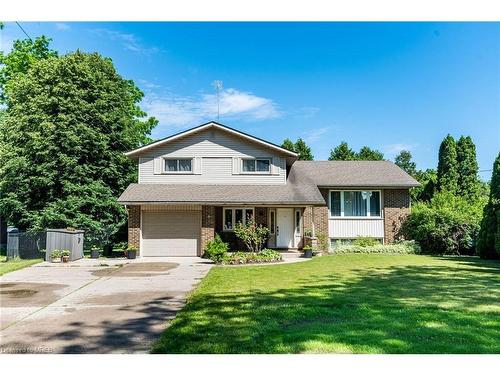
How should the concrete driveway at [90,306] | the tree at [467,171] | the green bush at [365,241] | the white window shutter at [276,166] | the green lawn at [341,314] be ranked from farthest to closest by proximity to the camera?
the tree at [467,171] → the green bush at [365,241] → the white window shutter at [276,166] → the concrete driveway at [90,306] → the green lawn at [341,314]

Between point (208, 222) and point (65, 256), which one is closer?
point (65, 256)

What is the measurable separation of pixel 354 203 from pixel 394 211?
2273 millimetres

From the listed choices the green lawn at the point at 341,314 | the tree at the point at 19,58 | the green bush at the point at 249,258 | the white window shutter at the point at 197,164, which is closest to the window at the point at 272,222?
the green bush at the point at 249,258

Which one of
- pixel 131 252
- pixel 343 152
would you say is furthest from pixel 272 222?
pixel 343 152

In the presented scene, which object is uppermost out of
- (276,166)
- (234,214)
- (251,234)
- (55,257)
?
(276,166)

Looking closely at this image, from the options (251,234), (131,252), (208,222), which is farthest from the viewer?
(208,222)

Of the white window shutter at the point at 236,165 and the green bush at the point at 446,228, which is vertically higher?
the white window shutter at the point at 236,165

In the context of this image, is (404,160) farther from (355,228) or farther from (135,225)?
(135,225)

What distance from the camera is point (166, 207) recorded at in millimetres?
19422

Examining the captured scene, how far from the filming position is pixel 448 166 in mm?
29656

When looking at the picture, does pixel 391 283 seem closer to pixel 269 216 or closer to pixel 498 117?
pixel 498 117

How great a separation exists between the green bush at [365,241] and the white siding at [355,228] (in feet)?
0.94

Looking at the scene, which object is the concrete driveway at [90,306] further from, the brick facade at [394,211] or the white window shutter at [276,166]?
the brick facade at [394,211]

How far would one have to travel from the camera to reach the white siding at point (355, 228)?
22641 mm
